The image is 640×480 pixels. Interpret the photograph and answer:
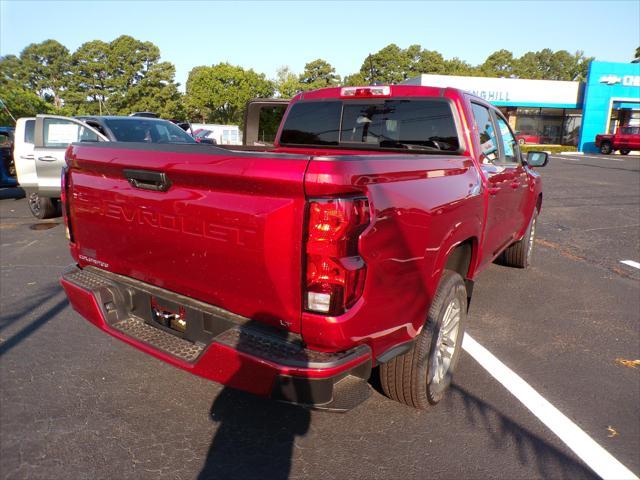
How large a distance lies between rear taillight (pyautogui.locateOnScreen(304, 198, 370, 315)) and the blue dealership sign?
4211cm

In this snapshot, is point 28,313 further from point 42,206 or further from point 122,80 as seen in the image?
point 122,80

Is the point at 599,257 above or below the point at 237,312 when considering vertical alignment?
below

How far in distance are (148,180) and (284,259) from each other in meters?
0.97

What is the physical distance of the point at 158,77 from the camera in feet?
232

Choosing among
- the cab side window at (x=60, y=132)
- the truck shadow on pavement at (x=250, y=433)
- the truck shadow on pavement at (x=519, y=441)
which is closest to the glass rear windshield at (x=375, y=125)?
the truck shadow on pavement at (x=519, y=441)

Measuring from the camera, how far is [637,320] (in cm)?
463

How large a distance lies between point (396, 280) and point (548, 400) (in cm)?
166

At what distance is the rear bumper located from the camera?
2088mm

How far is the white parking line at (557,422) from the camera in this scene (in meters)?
2.53

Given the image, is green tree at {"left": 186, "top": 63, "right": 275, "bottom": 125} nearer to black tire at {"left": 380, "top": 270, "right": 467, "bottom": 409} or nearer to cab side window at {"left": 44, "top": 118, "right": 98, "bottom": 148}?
cab side window at {"left": 44, "top": 118, "right": 98, "bottom": 148}

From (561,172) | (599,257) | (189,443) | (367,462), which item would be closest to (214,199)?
(189,443)

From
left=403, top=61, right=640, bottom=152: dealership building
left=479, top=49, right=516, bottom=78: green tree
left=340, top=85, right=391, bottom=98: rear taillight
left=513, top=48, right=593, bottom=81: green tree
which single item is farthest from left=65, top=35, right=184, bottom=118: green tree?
left=513, top=48, right=593, bottom=81: green tree

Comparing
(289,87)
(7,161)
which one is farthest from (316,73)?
(7,161)

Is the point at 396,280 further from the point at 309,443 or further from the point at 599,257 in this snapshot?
the point at 599,257
